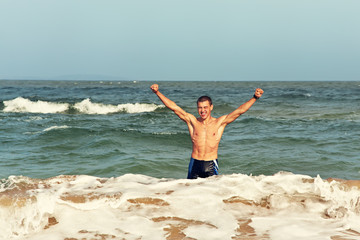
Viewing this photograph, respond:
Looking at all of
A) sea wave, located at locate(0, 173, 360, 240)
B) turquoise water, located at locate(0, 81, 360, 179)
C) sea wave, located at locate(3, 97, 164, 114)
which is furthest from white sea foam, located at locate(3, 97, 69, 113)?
sea wave, located at locate(0, 173, 360, 240)

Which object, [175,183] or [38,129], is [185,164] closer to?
[175,183]

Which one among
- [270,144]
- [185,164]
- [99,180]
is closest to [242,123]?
[270,144]

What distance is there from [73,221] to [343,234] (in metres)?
2.59

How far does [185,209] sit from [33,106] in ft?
79.2

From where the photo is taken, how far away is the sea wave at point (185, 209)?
142 inches

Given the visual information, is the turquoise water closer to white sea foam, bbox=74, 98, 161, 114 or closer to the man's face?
the man's face

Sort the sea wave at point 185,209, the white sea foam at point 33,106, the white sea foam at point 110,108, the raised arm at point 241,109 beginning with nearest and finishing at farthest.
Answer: the sea wave at point 185,209, the raised arm at point 241,109, the white sea foam at point 110,108, the white sea foam at point 33,106

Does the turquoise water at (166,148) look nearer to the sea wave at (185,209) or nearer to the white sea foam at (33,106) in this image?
the sea wave at (185,209)

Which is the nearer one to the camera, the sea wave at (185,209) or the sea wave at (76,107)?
the sea wave at (185,209)

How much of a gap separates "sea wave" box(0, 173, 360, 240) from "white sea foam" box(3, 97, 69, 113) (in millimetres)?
21315

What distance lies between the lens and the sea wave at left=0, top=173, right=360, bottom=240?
3.61m

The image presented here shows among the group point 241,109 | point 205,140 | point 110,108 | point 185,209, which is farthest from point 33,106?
point 185,209

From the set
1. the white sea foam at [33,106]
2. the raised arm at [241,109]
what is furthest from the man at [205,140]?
the white sea foam at [33,106]

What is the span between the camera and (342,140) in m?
12.6
